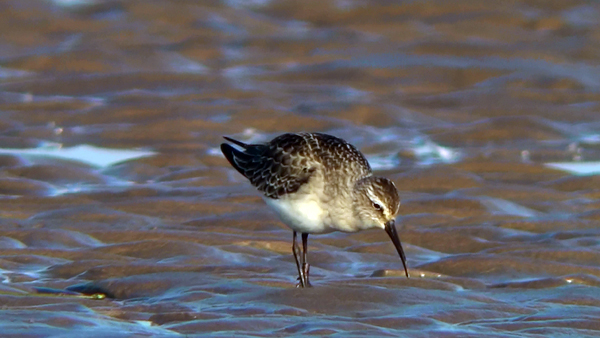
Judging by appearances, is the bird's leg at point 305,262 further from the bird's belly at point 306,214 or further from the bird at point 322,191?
the bird's belly at point 306,214

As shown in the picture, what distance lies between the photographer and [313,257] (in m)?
8.38

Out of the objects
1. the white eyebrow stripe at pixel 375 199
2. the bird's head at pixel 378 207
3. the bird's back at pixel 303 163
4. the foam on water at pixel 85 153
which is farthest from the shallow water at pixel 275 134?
the bird's back at pixel 303 163

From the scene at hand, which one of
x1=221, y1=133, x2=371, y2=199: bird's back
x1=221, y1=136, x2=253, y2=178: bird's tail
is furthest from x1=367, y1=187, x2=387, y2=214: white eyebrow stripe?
x1=221, y1=136, x2=253, y2=178: bird's tail

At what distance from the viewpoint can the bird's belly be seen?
24.2 feet

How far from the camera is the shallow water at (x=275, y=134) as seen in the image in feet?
22.0

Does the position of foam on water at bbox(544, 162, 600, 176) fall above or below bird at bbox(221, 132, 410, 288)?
above

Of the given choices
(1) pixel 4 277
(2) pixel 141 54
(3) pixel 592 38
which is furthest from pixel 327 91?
(1) pixel 4 277

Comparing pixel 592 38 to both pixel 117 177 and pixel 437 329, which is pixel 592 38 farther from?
pixel 437 329

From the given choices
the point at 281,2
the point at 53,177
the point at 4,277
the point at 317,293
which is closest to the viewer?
the point at 317,293

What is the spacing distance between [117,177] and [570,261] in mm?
4604

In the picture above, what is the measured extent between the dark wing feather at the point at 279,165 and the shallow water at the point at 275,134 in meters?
0.58

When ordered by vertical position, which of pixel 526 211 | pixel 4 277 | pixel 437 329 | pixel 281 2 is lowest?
pixel 437 329

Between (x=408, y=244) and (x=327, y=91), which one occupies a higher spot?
(x=327, y=91)

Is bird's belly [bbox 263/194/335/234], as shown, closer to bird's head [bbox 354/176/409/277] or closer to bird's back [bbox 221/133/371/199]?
bird's back [bbox 221/133/371/199]
